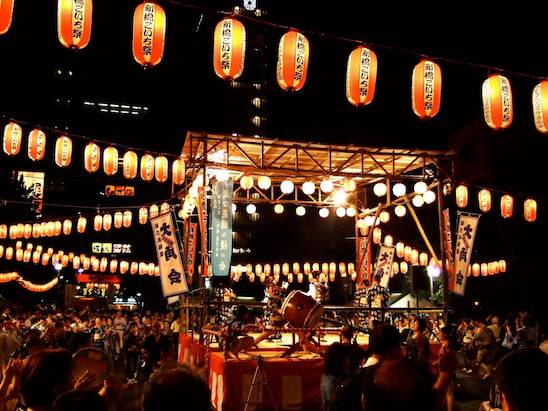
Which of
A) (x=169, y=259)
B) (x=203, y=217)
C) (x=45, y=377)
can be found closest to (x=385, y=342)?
(x=45, y=377)

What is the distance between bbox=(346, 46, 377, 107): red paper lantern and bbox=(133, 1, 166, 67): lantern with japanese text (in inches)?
167

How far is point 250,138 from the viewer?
570 inches

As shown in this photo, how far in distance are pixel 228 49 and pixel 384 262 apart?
36.2 ft

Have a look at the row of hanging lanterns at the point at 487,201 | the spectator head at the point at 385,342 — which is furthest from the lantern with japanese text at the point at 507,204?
the spectator head at the point at 385,342

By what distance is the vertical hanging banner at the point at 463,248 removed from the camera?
14.4 meters

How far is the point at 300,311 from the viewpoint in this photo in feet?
40.3

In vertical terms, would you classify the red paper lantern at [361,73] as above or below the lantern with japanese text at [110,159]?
above

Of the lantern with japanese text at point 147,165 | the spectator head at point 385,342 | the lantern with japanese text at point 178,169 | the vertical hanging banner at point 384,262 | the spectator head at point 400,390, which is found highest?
the lantern with japanese text at point 147,165

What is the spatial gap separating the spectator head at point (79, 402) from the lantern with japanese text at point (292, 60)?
9.26 m

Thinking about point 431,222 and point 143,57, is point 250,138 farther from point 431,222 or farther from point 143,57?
point 431,222

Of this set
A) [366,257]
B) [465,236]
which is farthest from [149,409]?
[366,257]

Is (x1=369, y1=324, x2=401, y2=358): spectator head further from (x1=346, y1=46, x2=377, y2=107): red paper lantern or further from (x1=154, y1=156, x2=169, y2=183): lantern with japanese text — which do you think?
(x1=154, y1=156, x2=169, y2=183): lantern with japanese text

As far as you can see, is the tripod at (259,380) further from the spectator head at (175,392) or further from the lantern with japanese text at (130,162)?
the lantern with japanese text at (130,162)

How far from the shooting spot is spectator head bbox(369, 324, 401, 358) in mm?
4684
